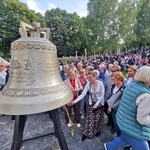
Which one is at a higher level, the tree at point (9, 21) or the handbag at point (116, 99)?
the tree at point (9, 21)

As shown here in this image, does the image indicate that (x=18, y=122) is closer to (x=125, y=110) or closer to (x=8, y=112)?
(x=8, y=112)

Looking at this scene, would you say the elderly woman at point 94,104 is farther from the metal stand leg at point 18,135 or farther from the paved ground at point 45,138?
the metal stand leg at point 18,135

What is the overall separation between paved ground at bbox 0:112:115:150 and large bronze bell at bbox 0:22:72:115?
1.66 m

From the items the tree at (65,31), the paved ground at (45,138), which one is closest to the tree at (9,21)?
the tree at (65,31)

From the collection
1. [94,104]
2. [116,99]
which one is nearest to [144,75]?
[116,99]

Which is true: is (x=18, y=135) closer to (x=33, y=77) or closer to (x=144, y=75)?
(x=33, y=77)

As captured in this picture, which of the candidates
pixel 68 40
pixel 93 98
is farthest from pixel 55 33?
pixel 93 98

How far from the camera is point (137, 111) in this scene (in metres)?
1.84

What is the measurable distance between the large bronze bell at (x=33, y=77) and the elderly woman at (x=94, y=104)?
1276 mm

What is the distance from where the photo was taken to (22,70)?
190 centimetres

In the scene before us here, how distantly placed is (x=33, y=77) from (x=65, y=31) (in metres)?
33.5

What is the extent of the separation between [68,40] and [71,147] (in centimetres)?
3303

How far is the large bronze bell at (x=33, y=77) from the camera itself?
1717 millimetres

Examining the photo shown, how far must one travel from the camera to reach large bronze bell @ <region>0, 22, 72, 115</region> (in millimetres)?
1717
